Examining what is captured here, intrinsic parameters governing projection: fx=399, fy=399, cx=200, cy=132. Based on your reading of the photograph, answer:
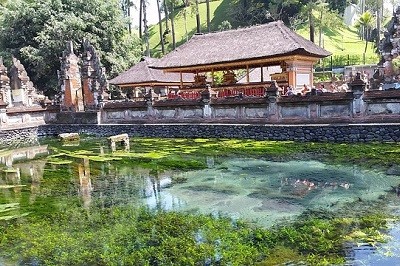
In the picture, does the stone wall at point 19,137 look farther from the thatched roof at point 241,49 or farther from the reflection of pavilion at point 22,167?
the thatched roof at point 241,49

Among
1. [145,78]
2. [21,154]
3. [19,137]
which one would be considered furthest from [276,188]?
[145,78]

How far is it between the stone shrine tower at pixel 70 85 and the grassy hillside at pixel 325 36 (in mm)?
27246

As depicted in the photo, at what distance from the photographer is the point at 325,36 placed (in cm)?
4959

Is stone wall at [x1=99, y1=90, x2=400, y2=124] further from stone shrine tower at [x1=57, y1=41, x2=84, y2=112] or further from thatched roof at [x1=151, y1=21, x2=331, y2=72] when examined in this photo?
thatched roof at [x1=151, y1=21, x2=331, y2=72]

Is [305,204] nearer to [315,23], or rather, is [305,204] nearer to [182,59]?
[182,59]

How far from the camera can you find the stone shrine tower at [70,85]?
928 inches

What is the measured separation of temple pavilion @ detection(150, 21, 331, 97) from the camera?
1953 cm

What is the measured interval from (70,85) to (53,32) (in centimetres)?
837

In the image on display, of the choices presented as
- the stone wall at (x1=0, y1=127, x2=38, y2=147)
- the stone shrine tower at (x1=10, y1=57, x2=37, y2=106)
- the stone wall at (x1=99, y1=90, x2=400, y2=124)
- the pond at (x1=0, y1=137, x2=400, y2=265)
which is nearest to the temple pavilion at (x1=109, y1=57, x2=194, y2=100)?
the stone shrine tower at (x1=10, y1=57, x2=37, y2=106)

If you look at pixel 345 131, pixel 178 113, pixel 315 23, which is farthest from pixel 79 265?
pixel 315 23

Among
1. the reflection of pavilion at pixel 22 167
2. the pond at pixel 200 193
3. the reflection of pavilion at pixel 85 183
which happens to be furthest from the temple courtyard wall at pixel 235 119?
the reflection of pavilion at pixel 85 183

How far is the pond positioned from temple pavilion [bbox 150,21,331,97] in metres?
6.09

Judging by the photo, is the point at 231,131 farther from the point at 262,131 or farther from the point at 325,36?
the point at 325,36

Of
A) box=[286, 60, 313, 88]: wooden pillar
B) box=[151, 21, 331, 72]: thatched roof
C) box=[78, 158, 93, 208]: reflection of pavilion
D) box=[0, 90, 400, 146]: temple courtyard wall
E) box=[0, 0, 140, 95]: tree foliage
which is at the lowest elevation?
box=[78, 158, 93, 208]: reflection of pavilion
